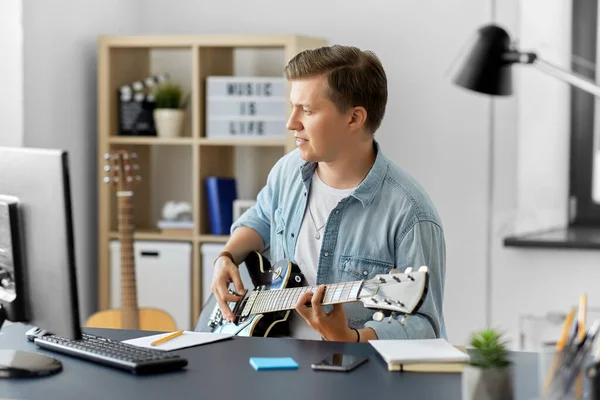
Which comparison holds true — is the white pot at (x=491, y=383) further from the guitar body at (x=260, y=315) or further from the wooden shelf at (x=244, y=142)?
the wooden shelf at (x=244, y=142)

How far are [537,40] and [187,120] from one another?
155cm

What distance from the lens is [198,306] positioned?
3.90 m

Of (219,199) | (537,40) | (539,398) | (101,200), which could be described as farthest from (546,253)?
(539,398)

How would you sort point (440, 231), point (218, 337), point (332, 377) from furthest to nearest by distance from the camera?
1. point (440, 231)
2. point (218, 337)
3. point (332, 377)

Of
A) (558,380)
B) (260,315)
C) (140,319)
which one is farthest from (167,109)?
(558,380)

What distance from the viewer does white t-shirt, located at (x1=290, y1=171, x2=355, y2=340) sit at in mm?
2238


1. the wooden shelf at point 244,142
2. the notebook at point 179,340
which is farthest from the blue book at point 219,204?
the notebook at point 179,340

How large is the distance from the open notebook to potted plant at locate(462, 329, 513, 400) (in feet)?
0.87

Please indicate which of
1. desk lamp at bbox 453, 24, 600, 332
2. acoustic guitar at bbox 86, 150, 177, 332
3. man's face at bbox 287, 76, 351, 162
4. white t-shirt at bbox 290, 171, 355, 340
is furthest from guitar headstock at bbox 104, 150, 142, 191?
man's face at bbox 287, 76, 351, 162

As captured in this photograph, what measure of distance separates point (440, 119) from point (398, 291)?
2285 millimetres

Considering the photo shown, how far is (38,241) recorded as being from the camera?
161 centimetres

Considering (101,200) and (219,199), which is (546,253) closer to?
(219,199)

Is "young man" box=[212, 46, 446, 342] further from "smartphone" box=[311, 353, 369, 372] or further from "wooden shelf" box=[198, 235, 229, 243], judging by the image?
"wooden shelf" box=[198, 235, 229, 243]

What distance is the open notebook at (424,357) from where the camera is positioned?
1.62 metres
